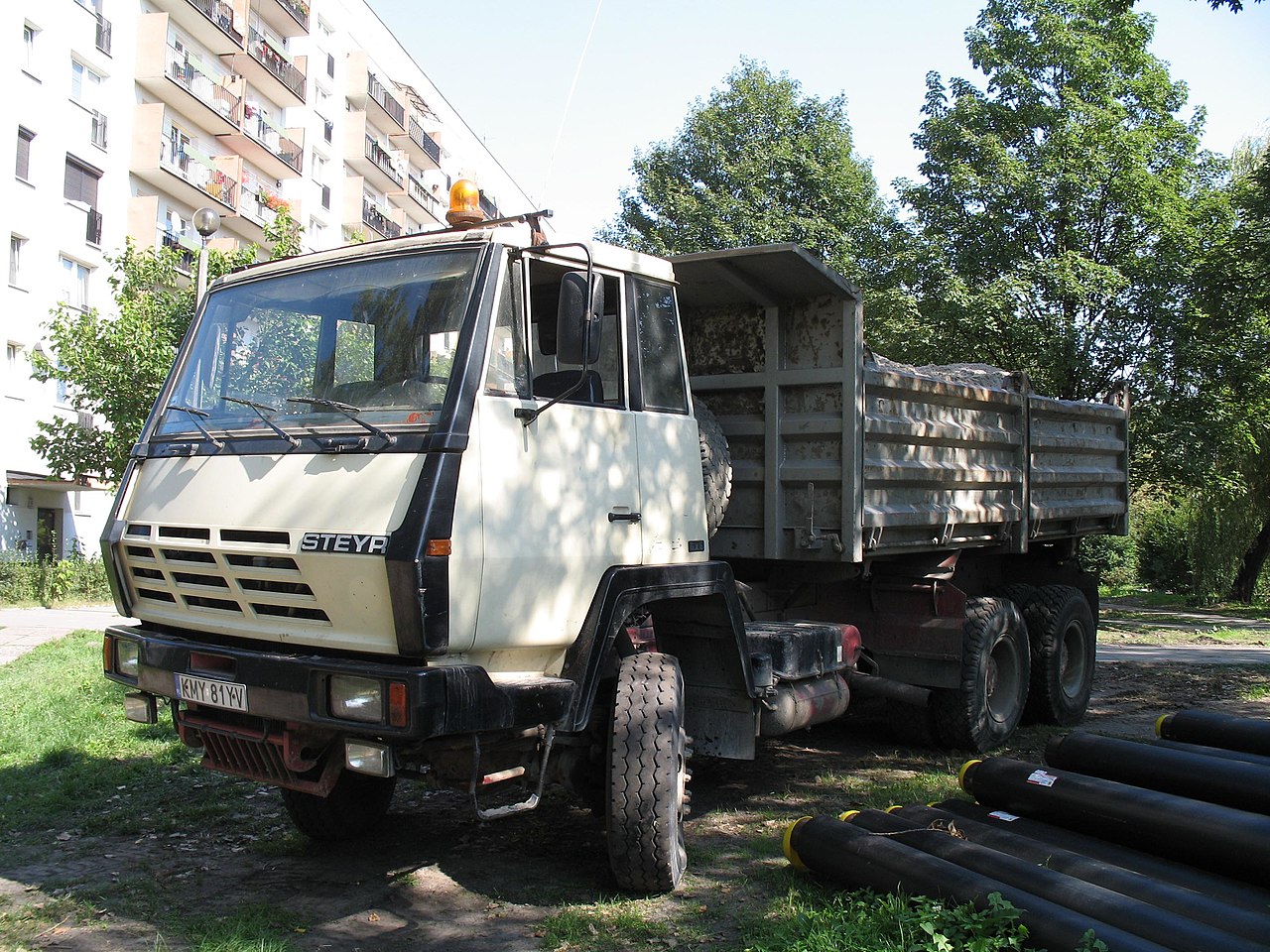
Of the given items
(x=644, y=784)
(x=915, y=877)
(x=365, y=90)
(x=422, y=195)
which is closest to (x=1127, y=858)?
(x=915, y=877)

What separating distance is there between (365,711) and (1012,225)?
16100 mm

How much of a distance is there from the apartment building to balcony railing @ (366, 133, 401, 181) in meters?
0.15

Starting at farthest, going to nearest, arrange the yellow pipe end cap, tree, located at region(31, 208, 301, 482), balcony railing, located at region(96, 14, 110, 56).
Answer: balcony railing, located at region(96, 14, 110, 56) < tree, located at region(31, 208, 301, 482) < the yellow pipe end cap

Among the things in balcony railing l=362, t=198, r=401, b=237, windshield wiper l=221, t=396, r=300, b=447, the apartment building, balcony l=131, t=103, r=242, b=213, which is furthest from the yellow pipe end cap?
balcony railing l=362, t=198, r=401, b=237

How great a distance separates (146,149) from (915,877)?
2698cm

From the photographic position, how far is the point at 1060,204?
55.6 ft

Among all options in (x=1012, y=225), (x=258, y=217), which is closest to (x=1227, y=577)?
(x=1012, y=225)

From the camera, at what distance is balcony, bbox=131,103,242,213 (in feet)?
84.5

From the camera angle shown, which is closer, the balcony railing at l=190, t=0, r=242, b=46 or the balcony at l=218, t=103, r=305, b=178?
the balcony railing at l=190, t=0, r=242, b=46

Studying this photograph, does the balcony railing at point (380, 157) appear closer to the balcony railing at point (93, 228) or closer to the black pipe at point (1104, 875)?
the balcony railing at point (93, 228)

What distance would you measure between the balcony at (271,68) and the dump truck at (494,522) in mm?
29465

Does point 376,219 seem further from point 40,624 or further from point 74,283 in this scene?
point 40,624

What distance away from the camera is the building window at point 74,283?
76.0 feet

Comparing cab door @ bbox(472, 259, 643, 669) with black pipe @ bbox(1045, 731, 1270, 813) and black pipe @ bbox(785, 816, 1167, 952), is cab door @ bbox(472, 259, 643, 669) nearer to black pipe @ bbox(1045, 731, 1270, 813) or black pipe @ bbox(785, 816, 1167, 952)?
black pipe @ bbox(785, 816, 1167, 952)
